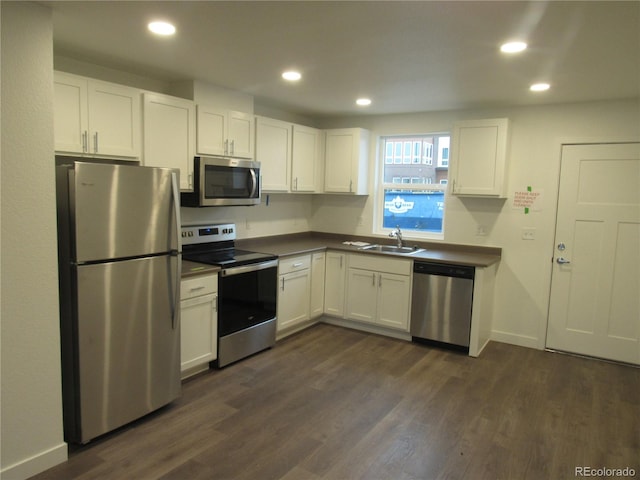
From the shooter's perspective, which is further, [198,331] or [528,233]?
[528,233]

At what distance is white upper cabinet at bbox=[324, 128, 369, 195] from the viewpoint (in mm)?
4902

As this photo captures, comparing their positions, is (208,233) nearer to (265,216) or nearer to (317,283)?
(265,216)

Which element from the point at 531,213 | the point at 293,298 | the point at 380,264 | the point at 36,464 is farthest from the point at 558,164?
the point at 36,464

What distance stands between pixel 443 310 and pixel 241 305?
1.90 m

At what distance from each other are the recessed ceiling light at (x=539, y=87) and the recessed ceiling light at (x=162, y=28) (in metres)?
2.69

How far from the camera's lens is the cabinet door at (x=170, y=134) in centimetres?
321

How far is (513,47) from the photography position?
2.56m

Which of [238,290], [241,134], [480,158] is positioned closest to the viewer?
[238,290]

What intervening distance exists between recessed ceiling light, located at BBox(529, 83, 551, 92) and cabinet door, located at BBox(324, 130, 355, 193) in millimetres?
1939

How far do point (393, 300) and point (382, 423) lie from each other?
1685 mm

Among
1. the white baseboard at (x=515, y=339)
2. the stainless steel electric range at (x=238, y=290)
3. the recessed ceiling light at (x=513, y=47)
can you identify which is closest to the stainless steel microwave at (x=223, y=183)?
the stainless steel electric range at (x=238, y=290)

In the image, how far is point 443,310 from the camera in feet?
13.5

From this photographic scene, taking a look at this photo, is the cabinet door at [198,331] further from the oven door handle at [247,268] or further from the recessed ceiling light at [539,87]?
the recessed ceiling light at [539,87]

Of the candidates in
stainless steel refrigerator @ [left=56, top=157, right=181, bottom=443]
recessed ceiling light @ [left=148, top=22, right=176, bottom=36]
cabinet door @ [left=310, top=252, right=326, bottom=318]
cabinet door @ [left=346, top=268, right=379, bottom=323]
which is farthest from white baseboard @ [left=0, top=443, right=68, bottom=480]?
cabinet door @ [left=346, top=268, right=379, bottom=323]
